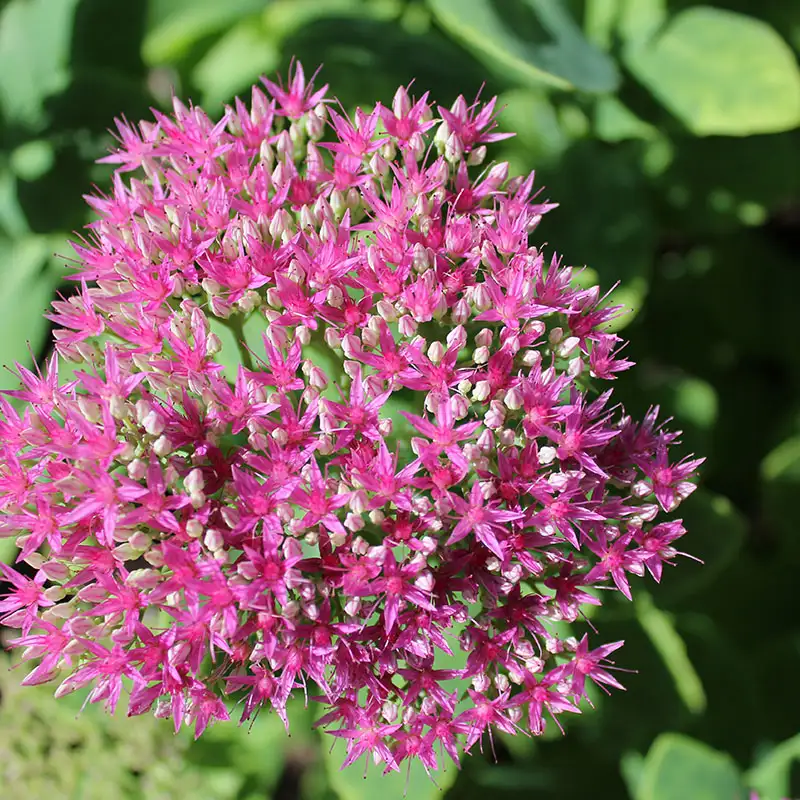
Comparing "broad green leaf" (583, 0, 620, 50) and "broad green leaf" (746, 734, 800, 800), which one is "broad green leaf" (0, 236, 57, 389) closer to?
"broad green leaf" (583, 0, 620, 50)

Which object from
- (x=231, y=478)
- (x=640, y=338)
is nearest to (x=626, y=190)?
(x=640, y=338)

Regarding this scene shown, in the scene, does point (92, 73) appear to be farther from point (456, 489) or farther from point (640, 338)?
point (640, 338)

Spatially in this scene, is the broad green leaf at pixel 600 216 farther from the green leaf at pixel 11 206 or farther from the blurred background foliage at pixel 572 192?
the green leaf at pixel 11 206

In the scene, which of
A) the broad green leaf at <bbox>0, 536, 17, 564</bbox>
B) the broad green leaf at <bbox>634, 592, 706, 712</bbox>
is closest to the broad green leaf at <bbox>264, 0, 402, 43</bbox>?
the broad green leaf at <bbox>0, 536, 17, 564</bbox>

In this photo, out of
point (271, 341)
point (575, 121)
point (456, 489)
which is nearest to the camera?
point (271, 341)

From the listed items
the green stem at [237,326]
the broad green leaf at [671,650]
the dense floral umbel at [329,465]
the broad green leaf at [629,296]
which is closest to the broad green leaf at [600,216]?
the broad green leaf at [629,296]

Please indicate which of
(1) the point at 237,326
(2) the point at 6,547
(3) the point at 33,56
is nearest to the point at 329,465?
(1) the point at 237,326

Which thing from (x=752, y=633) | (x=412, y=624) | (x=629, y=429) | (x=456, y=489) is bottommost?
(x=752, y=633)

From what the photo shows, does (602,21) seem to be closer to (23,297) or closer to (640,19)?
(640,19)
